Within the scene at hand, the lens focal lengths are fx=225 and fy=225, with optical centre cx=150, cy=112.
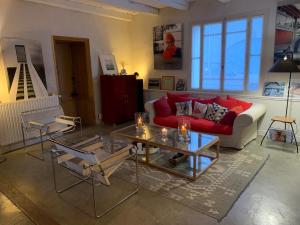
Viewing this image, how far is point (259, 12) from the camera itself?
13.4ft

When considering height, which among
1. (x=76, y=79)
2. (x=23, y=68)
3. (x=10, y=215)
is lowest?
(x=10, y=215)

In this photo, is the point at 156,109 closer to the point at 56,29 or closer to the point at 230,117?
the point at 230,117

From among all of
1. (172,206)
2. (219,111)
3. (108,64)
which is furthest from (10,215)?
(108,64)

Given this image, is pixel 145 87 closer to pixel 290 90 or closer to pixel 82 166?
pixel 290 90

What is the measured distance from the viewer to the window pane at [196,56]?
489cm

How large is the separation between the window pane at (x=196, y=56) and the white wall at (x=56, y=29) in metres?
1.89

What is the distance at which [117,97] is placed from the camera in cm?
522

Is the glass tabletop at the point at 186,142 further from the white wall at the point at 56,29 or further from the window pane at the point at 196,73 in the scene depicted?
the white wall at the point at 56,29

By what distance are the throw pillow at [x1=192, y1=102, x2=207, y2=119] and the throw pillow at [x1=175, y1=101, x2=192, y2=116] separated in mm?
118

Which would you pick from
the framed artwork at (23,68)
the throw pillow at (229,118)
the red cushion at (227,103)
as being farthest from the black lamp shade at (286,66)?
the framed artwork at (23,68)

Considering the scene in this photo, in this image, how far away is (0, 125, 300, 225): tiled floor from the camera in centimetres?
208

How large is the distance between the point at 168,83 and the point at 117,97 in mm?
1299

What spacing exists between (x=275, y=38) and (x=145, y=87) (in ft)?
10.5

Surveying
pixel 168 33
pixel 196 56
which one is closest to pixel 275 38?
pixel 196 56
